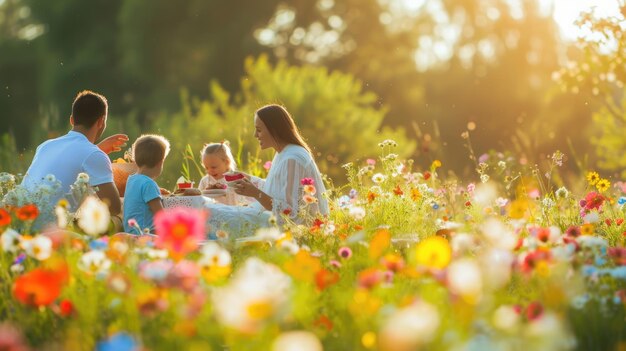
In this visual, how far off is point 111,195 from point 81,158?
300 millimetres

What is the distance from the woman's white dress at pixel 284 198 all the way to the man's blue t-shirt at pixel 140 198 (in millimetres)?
470

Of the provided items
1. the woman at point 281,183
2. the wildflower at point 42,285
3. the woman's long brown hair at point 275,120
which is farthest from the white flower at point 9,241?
the woman's long brown hair at point 275,120

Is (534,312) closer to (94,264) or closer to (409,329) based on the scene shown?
(409,329)

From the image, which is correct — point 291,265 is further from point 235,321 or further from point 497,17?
point 497,17

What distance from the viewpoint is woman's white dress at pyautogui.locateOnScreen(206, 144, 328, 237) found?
5766 millimetres

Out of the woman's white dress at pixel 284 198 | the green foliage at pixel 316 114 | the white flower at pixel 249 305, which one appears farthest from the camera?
the green foliage at pixel 316 114

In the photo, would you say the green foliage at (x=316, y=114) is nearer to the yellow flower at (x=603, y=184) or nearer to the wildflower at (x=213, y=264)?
the yellow flower at (x=603, y=184)

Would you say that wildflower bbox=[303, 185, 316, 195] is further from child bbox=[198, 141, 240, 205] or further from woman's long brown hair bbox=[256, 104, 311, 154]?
child bbox=[198, 141, 240, 205]

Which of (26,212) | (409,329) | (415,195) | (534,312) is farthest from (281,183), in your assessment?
(409,329)

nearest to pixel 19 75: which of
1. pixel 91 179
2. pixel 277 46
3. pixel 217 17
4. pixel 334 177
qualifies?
pixel 217 17

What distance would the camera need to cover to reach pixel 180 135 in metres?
12.9

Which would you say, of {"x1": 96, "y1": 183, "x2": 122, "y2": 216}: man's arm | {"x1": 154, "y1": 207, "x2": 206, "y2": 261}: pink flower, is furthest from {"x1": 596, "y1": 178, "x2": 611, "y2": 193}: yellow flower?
{"x1": 154, "y1": 207, "x2": 206, "y2": 261}: pink flower

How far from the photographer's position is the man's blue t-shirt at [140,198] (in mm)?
5328

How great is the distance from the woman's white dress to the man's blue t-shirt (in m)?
0.47
